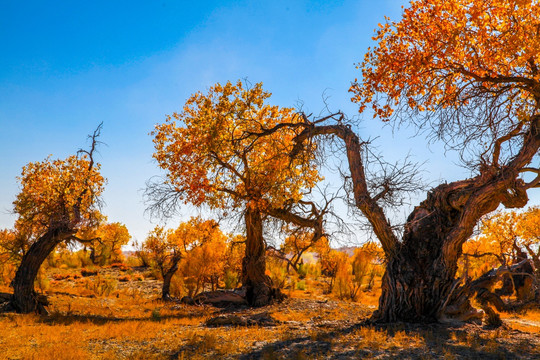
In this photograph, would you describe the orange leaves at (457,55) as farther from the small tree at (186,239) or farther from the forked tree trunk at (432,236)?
the small tree at (186,239)

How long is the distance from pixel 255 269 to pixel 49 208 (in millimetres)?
8199

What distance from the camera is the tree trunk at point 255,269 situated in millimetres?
15906

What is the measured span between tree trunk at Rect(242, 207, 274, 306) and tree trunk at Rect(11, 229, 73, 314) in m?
6.72

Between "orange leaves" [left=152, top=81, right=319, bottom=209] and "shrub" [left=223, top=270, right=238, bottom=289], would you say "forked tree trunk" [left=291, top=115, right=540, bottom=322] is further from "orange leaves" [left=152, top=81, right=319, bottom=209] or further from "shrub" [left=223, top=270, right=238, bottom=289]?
"shrub" [left=223, top=270, right=238, bottom=289]

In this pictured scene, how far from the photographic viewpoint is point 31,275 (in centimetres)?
1448

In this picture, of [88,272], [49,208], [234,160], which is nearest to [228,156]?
[234,160]

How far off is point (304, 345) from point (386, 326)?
2.92 metres

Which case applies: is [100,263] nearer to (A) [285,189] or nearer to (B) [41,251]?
(B) [41,251]

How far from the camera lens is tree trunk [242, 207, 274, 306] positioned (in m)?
15.9

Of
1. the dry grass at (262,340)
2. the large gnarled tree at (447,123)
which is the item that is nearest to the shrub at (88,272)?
the dry grass at (262,340)

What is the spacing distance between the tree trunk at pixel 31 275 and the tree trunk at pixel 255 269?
6.72 meters

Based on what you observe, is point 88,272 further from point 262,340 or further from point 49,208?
point 262,340

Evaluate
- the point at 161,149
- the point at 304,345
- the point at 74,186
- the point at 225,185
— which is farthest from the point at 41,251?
the point at 304,345

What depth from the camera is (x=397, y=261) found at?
10695mm
